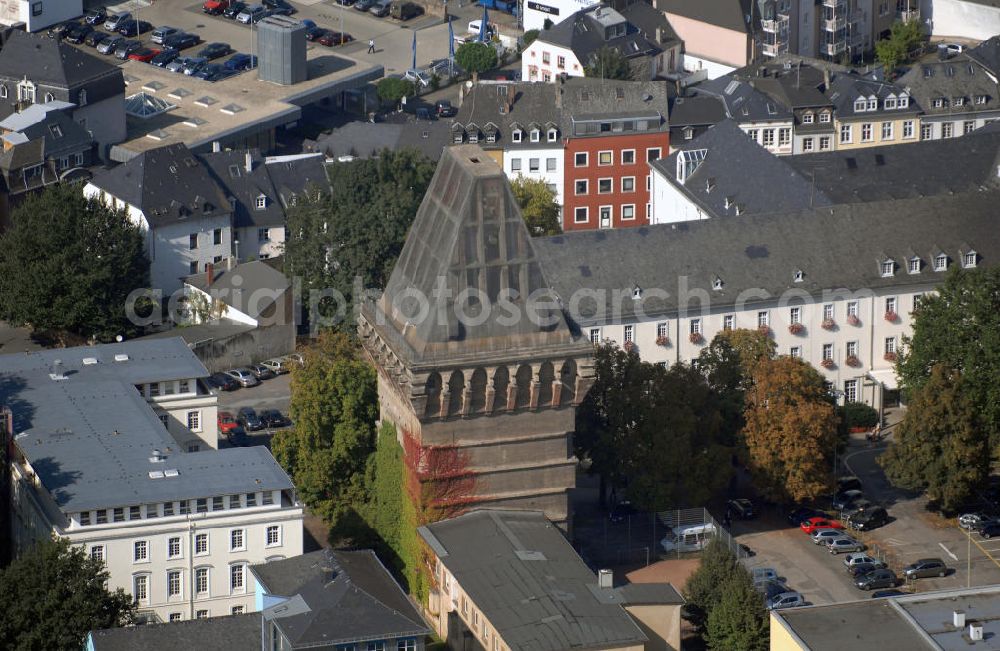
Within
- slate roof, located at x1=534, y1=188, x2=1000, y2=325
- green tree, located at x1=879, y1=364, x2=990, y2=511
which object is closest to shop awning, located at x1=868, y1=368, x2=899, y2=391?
slate roof, located at x1=534, y1=188, x2=1000, y2=325

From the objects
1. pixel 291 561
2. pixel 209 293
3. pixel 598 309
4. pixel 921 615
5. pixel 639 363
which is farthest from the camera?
pixel 209 293

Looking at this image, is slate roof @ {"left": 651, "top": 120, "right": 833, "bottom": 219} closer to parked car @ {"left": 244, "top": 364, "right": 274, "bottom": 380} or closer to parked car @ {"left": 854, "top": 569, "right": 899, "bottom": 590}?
parked car @ {"left": 244, "top": 364, "right": 274, "bottom": 380}

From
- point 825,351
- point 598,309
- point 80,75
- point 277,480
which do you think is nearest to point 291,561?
point 277,480

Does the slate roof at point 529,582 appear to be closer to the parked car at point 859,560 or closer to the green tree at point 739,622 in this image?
the green tree at point 739,622

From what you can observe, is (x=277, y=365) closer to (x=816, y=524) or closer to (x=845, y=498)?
(x=845, y=498)

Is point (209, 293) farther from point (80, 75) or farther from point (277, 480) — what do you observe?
point (277, 480)

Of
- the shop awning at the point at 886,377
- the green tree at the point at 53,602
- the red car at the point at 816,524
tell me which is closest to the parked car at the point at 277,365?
the shop awning at the point at 886,377

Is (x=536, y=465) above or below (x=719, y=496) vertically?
above
